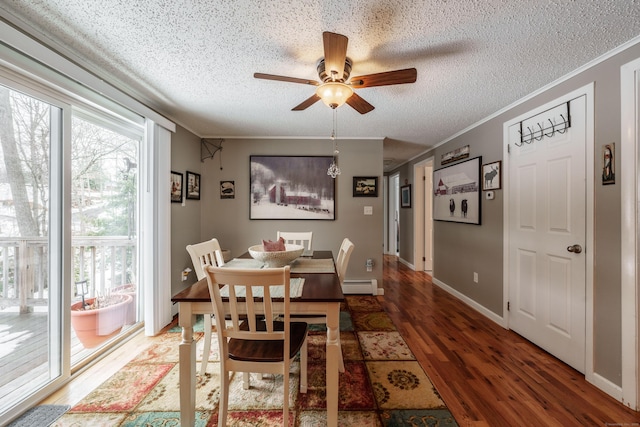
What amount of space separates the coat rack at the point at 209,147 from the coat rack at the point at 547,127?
3.61 meters

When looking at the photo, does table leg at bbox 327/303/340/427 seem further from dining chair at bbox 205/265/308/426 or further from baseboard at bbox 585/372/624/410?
baseboard at bbox 585/372/624/410

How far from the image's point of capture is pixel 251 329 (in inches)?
48.6

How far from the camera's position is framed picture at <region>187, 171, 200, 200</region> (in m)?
3.21

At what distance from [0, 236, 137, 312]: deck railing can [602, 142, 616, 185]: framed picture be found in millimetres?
3784

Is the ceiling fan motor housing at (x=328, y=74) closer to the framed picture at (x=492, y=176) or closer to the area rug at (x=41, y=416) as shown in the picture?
the framed picture at (x=492, y=176)

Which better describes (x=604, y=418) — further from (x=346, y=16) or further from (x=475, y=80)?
(x=346, y=16)

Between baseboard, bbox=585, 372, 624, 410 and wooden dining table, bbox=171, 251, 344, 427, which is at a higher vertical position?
wooden dining table, bbox=171, 251, 344, 427

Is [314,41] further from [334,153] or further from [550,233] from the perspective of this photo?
[550,233]

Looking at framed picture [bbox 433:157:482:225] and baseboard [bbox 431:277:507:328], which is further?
framed picture [bbox 433:157:482:225]

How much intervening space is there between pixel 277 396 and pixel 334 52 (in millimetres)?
2132

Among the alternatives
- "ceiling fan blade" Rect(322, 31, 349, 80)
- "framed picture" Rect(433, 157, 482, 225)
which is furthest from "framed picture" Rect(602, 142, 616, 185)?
"ceiling fan blade" Rect(322, 31, 349, 80)

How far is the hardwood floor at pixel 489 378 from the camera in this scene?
57.7 inches

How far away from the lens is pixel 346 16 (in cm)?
135

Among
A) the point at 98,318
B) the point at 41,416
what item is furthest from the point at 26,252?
the point at 41,416
